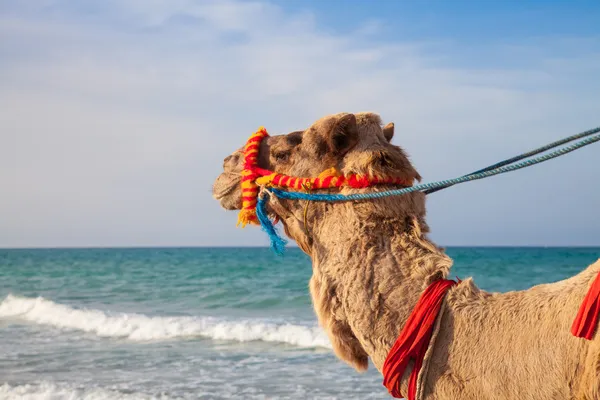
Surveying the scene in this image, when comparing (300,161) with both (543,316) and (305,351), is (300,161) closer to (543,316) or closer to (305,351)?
(543,316)

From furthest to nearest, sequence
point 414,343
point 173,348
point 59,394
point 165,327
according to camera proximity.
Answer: point 165,327 < point 173,348 < point 59,394 < point 414,343

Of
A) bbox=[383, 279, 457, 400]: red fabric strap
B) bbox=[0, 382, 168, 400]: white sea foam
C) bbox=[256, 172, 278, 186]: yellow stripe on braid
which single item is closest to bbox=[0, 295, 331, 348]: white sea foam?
bbox=[0, 382, 168, 400]: white sea foam

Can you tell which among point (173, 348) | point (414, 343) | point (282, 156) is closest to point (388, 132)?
point (282, 156)

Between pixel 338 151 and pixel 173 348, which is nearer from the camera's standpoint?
pixel 338 151

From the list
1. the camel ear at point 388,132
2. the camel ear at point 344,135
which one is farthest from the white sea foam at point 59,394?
the camel ear at point 344,135

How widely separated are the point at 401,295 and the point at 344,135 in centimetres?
67

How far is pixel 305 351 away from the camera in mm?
13273

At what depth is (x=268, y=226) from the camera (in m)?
3.06

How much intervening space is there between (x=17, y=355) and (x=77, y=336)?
3.37 metres

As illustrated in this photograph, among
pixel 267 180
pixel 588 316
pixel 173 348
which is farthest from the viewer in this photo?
pixel 173 348

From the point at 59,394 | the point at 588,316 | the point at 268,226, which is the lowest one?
the point at 59,394

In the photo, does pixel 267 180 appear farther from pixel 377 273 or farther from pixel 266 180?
pixel 377 273

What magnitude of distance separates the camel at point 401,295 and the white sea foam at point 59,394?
23.6 ft

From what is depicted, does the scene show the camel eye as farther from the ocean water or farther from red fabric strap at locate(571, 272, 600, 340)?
the ocean water
